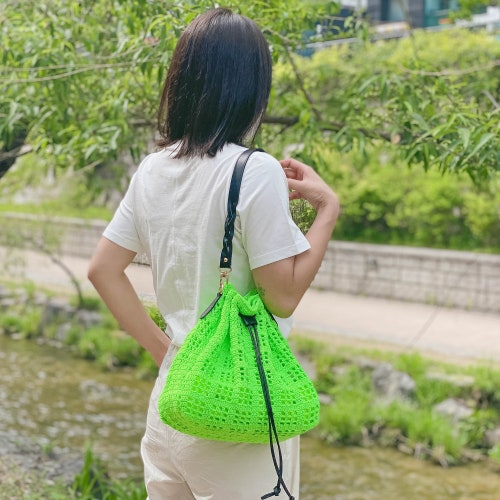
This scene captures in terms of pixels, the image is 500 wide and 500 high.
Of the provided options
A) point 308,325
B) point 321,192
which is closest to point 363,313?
point 308,325

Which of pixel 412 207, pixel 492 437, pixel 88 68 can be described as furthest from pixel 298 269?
pixel 412 207

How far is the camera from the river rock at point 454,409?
6246 mm

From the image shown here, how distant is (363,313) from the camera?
8984 mm

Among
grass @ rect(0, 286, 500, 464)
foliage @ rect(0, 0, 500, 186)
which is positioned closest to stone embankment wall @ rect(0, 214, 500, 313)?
grass @ rect(0, 286, 500, 464)

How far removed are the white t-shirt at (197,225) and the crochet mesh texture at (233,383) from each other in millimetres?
81

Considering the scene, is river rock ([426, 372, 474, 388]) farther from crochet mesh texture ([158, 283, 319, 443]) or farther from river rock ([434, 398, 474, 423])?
crochet mesh texture ([158, 283, 319, 443])

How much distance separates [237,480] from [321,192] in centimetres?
60

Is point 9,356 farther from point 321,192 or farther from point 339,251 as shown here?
point 321,192

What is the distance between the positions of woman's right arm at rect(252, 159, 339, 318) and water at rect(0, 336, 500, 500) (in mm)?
4316

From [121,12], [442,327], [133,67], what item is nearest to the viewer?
[133,67]

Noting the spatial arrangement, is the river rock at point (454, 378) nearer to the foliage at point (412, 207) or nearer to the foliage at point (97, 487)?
the foliage at point (97, 487)

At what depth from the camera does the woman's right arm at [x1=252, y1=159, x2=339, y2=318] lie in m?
1.64

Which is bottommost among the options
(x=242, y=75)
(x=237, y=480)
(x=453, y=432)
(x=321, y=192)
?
(x=453, y=432)

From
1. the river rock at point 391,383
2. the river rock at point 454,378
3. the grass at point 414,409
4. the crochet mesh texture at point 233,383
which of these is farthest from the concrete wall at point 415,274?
the crochet mesh texture at point 233,383
